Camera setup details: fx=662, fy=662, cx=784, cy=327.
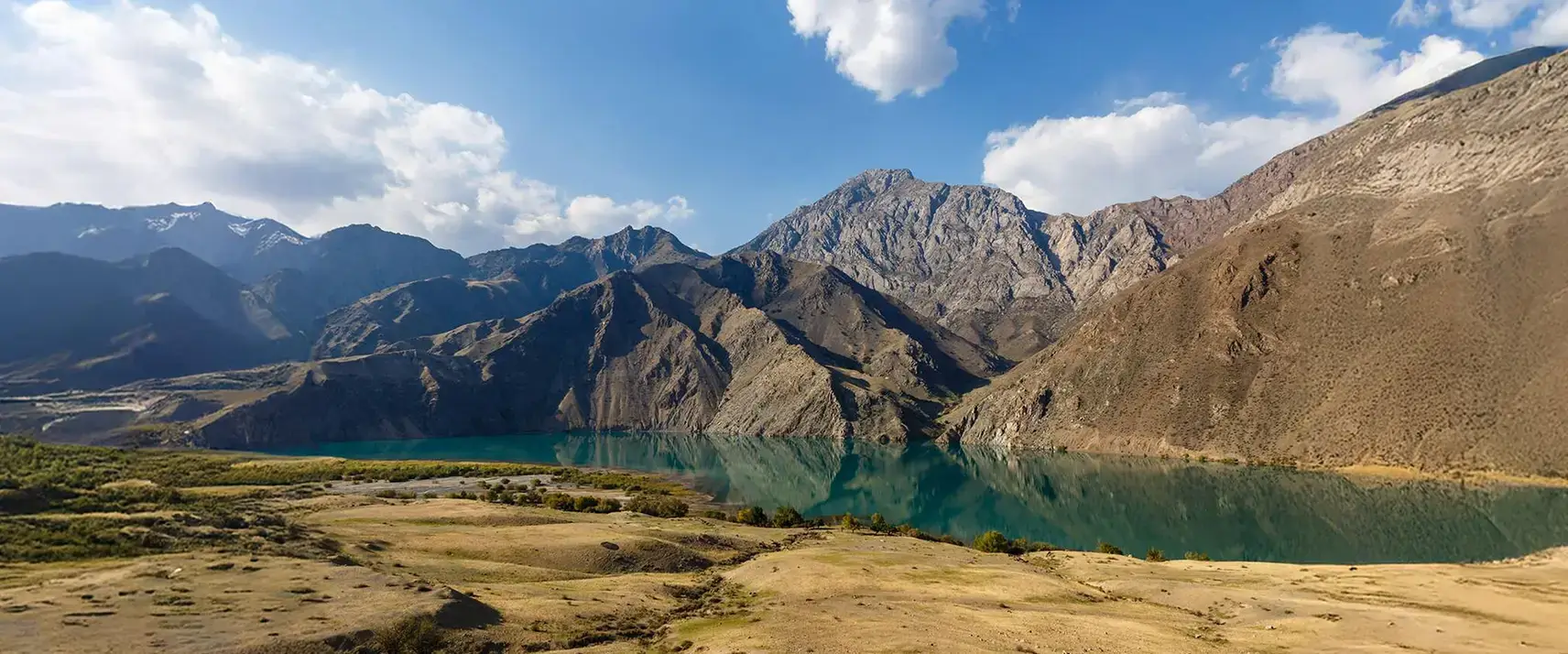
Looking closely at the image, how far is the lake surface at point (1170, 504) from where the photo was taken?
230ft

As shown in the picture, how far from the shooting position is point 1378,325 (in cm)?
13638

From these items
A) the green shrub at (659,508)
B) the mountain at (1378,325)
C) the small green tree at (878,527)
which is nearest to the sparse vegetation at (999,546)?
the small green tree at (878,527)

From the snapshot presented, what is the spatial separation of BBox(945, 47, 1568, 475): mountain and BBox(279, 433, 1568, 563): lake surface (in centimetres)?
1458

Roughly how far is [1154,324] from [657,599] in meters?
180

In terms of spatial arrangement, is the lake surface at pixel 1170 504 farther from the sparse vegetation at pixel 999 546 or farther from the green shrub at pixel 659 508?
the green shrub at pixel 659 508

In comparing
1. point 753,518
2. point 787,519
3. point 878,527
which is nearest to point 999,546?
point 878,527

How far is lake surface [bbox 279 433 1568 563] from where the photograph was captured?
7025 centimetres

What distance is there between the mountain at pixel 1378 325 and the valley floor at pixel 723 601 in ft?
253

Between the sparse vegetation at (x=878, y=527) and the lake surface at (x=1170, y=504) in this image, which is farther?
the sparse vegetation at (x=878, y=527)

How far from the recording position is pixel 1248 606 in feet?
117

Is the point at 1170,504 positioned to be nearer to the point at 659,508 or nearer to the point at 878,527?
the point at 878,527

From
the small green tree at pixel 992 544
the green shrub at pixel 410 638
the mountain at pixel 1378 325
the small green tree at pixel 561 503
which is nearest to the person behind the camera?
the green shrub at pixel 410 638

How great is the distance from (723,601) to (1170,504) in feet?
290

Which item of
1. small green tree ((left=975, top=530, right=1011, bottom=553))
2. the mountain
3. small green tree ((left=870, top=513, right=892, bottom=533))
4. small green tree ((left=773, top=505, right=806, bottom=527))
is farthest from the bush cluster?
the mountain
